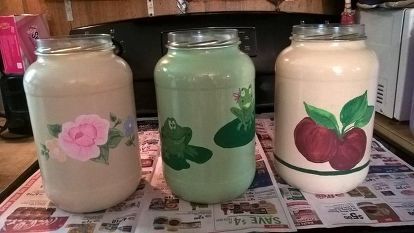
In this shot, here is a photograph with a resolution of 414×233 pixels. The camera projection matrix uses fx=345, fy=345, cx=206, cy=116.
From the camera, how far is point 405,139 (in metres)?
0.67

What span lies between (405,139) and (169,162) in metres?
0.47

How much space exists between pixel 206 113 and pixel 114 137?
0.13 metres

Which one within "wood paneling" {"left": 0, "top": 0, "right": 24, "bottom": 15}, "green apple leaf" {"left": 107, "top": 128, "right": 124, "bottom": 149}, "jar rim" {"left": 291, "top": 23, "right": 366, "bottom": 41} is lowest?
"green apple leaf" {"left": 107, "top": 128, "right": 124, "bottom": 149}

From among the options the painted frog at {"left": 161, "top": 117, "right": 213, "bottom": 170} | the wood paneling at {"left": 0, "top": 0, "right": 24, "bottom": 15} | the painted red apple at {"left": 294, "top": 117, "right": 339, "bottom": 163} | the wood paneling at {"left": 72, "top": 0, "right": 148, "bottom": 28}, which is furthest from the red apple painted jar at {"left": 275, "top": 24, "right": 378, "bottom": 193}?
the wood paneling at {"left": 0, "top": 0, "right": 24, "bottom": 15}

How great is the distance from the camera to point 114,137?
47cm

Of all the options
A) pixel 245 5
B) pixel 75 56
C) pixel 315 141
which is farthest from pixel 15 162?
pixel 245 5

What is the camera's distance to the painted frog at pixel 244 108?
1.54 ft

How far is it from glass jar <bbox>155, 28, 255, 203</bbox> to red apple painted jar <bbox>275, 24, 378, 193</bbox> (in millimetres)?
63

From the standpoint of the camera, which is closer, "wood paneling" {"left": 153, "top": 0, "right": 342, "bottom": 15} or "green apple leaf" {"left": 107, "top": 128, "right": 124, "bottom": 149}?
"green apple leaf" {"left": 107, "top": 128, "right": 124, "bottom": 149}

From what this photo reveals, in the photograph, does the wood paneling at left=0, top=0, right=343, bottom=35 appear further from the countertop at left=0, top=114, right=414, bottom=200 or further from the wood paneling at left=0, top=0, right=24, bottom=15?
the countertop at left=0, top=114, right=414, bottom=200

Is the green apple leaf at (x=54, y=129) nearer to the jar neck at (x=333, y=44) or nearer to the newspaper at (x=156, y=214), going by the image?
the newspaper at (x=156, y=214)

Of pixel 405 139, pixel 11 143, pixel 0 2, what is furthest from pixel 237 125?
pixel 0 2

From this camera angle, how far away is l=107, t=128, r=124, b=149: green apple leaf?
0.47m

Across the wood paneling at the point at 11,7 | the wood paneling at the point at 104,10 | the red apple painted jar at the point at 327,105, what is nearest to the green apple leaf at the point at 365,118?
the red apple painted jar at the point at 327,105
